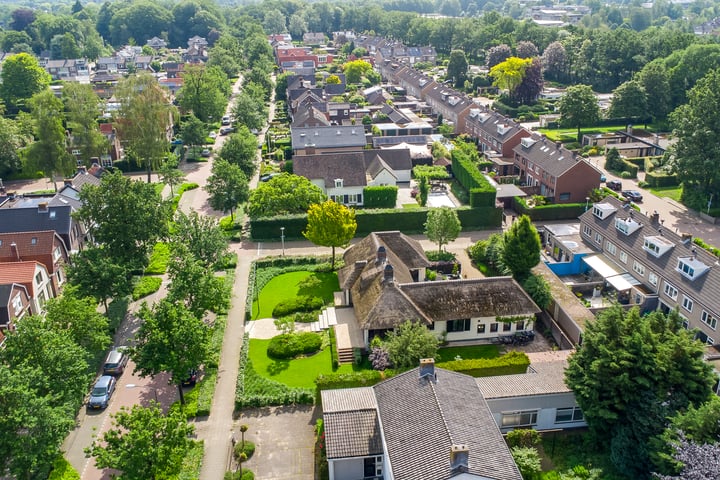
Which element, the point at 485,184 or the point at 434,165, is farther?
the point at 434,165

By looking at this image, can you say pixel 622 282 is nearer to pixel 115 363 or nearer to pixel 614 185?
pixel 614 185

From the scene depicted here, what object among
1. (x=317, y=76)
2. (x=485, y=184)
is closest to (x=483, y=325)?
(x=485, y=184)

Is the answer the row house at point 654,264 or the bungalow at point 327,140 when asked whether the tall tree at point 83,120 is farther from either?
the row house at point 654,264

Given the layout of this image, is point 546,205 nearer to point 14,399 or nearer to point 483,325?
point 483,325

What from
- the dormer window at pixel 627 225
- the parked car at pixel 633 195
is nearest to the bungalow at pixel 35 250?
the dormer window at pixel 627 225

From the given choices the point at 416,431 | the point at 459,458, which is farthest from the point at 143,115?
the point at 459,458

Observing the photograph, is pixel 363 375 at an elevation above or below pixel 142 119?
below

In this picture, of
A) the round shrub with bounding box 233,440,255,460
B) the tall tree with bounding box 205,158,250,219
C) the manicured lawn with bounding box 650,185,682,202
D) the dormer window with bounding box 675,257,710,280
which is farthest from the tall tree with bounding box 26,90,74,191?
the manicured lawn with bounding box 650,185,682,202
